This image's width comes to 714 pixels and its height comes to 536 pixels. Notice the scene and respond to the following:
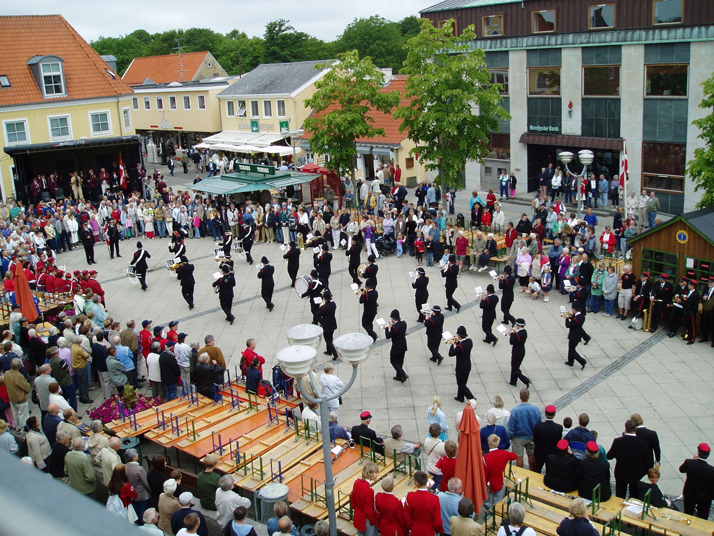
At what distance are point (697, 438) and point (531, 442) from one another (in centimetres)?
329

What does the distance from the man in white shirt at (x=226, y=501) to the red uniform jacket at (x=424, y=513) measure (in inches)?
90.2

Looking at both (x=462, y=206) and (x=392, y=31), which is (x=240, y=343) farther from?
(x=392, y=31)

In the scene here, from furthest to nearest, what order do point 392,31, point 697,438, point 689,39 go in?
1. point 392,31
2. point 689,39
3. point 697,438

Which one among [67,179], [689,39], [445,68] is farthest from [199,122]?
[689,39]

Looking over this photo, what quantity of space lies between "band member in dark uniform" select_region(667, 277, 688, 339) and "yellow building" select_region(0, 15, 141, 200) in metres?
27.7

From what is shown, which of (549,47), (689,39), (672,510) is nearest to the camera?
(672,510)

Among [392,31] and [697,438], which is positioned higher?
[392,31]

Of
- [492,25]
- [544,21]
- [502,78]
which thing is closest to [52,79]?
[492,25]

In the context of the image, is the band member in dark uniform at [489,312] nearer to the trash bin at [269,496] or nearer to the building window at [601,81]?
the trash bin at [269,496]

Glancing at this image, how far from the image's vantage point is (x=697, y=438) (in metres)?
12.0

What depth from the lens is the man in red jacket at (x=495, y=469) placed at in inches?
371

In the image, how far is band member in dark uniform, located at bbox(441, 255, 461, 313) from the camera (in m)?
17.9

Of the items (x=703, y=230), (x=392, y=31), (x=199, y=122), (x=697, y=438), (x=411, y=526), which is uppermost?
(x=392, y=31)

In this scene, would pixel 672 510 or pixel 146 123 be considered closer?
pixel 672 510
